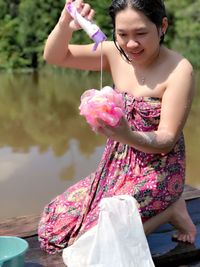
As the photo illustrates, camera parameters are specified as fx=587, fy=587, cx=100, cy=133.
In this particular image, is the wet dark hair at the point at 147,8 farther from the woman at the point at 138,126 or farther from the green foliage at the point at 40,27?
the green foliage at the point at 40,27

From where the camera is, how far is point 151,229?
5.94 ft

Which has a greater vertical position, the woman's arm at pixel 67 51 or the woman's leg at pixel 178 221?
the woman's arm at pixel 67 51

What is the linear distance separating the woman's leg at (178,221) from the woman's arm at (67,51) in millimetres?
520

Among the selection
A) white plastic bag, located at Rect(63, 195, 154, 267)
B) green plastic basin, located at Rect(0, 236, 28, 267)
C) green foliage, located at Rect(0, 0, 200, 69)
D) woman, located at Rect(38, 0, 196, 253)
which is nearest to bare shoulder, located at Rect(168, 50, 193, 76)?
woman, located at Rect(38, 0, 196, 253)

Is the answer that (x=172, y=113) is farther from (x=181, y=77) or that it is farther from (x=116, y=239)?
(x=116, y=239)

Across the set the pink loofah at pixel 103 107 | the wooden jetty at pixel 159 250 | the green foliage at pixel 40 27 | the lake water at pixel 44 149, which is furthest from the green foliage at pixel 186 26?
the pink loofah at pixel 103 107

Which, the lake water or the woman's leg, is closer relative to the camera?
the woman's leg

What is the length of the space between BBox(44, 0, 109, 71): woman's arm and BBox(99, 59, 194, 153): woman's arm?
329 mm

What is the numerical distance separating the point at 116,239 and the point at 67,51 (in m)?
0.65

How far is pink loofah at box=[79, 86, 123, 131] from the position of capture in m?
1.46

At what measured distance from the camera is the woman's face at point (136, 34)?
64.1 inches

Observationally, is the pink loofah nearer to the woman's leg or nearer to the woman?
the woman

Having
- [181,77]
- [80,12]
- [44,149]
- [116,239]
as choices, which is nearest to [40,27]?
[44,149]

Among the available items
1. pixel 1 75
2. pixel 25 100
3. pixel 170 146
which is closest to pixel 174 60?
pixel 170 146
